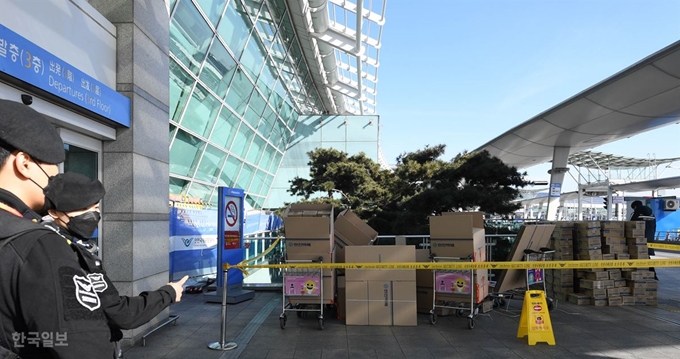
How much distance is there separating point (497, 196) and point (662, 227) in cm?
2137

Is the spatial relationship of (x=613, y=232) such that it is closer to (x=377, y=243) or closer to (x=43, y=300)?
(x=377, y=243)

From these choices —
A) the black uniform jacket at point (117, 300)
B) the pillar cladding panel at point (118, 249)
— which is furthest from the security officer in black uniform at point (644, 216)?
the black uniform jacket at point (117, 300)

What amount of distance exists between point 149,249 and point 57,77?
262 cm

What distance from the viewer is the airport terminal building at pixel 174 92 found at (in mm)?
4543

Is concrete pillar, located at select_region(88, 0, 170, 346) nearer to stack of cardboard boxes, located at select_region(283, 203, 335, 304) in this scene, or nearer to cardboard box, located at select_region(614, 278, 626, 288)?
stack of cardboard boxes, located at select_region(283, 203, 335, 304)

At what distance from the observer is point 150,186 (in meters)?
6.00

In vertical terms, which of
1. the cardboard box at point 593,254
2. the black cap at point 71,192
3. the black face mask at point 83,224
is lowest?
the cardboard box at point 593,254

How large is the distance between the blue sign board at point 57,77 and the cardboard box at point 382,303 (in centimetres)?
420

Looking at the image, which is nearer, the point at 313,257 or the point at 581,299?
the point at 313,257

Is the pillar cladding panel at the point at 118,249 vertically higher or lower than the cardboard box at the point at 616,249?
higher

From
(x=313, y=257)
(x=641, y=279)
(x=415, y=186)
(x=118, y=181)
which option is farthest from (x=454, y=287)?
(x=415, y=186)

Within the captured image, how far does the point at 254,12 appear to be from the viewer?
1616cm

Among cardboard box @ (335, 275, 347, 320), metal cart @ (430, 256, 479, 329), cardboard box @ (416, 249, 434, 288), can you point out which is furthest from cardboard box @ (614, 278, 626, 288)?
cardboard box @ (335, 275, 347, 320)

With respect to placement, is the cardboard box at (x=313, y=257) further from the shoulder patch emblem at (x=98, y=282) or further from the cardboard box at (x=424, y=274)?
the shoulder patch emblem at (x=98, y=282)
